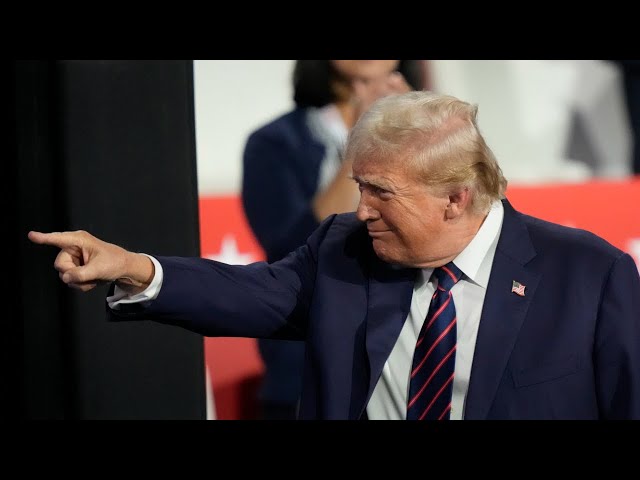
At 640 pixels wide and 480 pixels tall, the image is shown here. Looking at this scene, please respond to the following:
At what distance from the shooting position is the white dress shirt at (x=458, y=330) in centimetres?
181

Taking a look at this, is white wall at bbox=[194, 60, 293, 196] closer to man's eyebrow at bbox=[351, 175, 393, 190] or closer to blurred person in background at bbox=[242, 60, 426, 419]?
blurred person in background at bbox=[242, 60, 426, 419]

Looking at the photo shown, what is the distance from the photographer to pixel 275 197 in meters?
2.77

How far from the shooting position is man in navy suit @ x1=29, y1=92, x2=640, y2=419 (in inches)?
69.6

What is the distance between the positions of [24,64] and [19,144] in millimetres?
211

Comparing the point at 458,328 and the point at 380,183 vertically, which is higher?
the point at 380,183

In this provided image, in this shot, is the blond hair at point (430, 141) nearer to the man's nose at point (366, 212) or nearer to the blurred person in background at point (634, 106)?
the man's nose at point (366, 212)

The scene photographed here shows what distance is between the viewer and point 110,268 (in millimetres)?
1645

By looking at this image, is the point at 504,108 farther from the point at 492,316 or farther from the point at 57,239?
the point at 57,239

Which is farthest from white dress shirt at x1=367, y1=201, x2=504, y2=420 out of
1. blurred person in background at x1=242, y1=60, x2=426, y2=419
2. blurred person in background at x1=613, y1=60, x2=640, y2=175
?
blurred person in background at x1=613, y1=60, x2=640, y2=175

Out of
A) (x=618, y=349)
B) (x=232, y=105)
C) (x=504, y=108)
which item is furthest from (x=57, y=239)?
(x=504, y=108)

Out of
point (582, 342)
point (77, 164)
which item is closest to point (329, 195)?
point (77, 164)

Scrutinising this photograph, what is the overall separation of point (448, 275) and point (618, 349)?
1.12ft

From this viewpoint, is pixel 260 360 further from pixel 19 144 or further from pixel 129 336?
pixel 19 144

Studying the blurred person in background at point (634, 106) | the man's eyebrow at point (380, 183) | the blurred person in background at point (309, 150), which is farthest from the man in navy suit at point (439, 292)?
the blurred person in background at point (634, 106)
